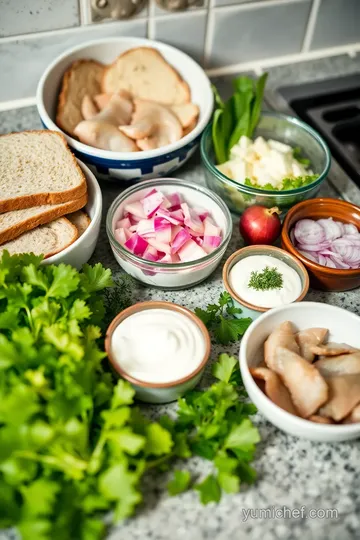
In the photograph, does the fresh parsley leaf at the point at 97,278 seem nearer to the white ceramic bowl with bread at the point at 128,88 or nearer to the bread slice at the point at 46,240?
the bread slice at the point at 46,240

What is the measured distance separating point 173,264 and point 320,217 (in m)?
0.41

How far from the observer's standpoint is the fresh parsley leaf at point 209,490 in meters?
0.96

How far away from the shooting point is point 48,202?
1284mm

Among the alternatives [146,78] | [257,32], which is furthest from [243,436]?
[257,32]

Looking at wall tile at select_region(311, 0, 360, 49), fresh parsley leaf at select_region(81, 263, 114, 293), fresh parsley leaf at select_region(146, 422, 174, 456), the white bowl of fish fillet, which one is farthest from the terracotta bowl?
wall tile at select_region(311, 0, 360, 49)

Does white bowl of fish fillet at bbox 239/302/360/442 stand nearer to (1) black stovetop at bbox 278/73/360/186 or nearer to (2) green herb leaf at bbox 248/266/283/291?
(2) green herb leaf at bbox 248/266/283/291

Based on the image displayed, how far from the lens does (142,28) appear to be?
1604mm

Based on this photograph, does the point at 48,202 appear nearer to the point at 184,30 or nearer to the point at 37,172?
the point at 37,172

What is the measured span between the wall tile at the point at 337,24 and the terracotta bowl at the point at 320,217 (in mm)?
741

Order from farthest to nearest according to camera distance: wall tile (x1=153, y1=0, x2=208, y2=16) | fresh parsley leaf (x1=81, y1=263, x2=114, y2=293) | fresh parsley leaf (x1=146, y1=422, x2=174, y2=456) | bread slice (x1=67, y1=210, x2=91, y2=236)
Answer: wall tile (x1=153, y1=0, x2=208, y2=16), bread slice (x1=67, y1=210, x2=91, y2=236), fresh parsley leaf (x1=81, y1=263, x2=114, y2=293), fresh parsley leaf (x1=146, y1=422, x2=174, y2=456)

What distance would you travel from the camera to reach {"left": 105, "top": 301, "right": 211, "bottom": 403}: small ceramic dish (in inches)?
41.1

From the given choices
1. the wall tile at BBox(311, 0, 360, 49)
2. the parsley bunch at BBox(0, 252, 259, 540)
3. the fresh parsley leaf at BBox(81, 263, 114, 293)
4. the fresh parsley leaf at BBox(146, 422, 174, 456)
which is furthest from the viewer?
the wall tile at BBox(311, 0, 360, 49)

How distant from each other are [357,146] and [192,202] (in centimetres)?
64

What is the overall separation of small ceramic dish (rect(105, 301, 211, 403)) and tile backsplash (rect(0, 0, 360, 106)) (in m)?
0.80
